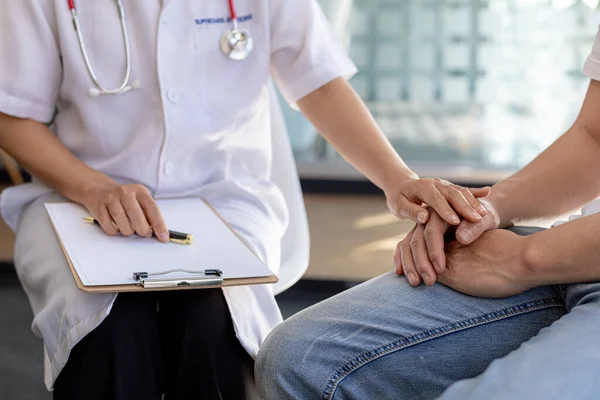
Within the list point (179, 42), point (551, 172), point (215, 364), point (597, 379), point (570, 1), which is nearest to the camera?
point (597, 379)

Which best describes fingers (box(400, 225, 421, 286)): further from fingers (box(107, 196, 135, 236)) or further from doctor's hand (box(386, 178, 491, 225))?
fingers (box(107, 196, 135, 236))

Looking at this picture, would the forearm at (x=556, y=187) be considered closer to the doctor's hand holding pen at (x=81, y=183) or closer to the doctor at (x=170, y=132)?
the doctor at (x=170, y=132)

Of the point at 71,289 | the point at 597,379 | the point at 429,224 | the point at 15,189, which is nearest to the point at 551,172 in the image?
the point at 429,224

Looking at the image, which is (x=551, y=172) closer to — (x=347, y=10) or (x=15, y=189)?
(x=15, y=189)

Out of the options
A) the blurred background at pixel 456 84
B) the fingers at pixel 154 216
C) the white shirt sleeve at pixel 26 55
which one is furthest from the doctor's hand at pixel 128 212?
the blurred background at pixel 456 84

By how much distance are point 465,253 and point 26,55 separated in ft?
2.49

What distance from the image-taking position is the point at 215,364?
1175 mm

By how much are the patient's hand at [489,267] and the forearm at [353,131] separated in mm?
223

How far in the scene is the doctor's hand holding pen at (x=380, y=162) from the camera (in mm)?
1233

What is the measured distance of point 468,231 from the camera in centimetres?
120

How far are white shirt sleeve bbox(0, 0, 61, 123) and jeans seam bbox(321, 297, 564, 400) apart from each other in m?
0.69

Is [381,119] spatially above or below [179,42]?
below

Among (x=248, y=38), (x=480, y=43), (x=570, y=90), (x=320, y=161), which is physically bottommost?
(x=320, y=161)

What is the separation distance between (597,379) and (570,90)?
114 inches
